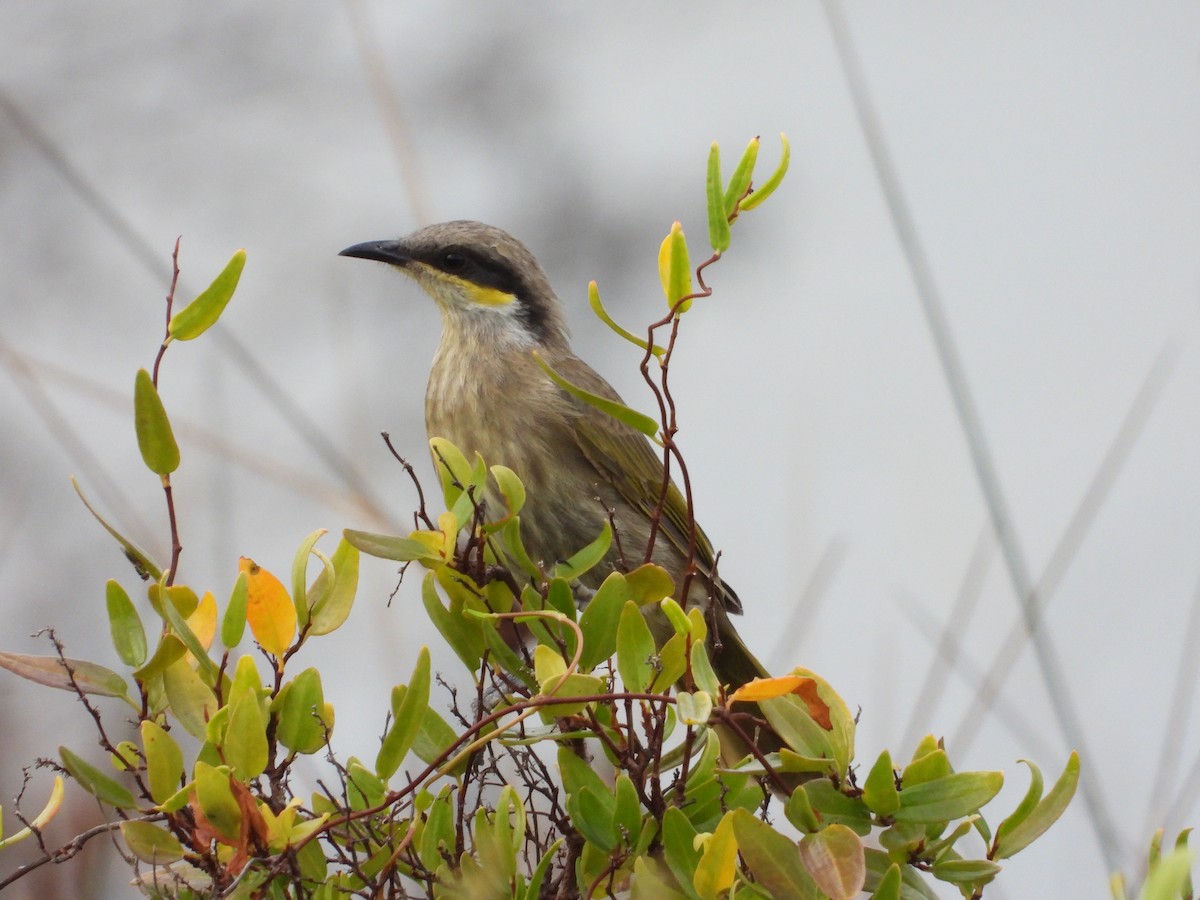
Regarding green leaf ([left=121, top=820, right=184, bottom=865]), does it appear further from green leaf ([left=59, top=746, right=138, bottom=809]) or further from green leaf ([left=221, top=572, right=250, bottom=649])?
green leaf ([left=221, top=572, right=250, bottom=649])

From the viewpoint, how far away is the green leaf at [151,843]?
130 centimetres

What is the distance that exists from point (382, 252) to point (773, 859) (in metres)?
2.61

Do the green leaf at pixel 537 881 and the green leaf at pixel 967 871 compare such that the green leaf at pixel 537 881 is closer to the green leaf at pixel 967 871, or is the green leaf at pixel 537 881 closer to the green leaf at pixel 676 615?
the green leaf at pixel 676 615

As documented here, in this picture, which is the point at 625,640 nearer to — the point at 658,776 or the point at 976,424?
the point at 658,776

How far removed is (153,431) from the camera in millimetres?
1350

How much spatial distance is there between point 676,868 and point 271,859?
0.37 m

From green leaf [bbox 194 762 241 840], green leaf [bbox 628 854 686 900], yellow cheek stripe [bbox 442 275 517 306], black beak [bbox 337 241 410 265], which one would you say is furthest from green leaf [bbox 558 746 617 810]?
yellow cheek stripe [bbox 442 275 517 306]

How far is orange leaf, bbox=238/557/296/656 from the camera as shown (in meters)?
1.39

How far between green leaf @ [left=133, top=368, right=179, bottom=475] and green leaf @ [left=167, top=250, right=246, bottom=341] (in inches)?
2.6

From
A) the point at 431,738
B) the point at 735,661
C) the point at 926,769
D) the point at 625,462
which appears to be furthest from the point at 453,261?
the point at 926,769

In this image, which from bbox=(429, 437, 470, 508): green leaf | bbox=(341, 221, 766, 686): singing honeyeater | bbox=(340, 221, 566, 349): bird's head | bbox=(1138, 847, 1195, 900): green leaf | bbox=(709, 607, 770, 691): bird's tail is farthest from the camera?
bbox=(340, 221, 566, 349): bird's head

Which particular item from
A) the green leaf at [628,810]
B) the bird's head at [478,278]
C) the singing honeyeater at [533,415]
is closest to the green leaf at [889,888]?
the green leaf at [628,810]

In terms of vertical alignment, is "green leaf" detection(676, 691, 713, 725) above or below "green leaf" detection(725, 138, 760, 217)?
below

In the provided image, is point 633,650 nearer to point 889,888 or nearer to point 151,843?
point 889,888
